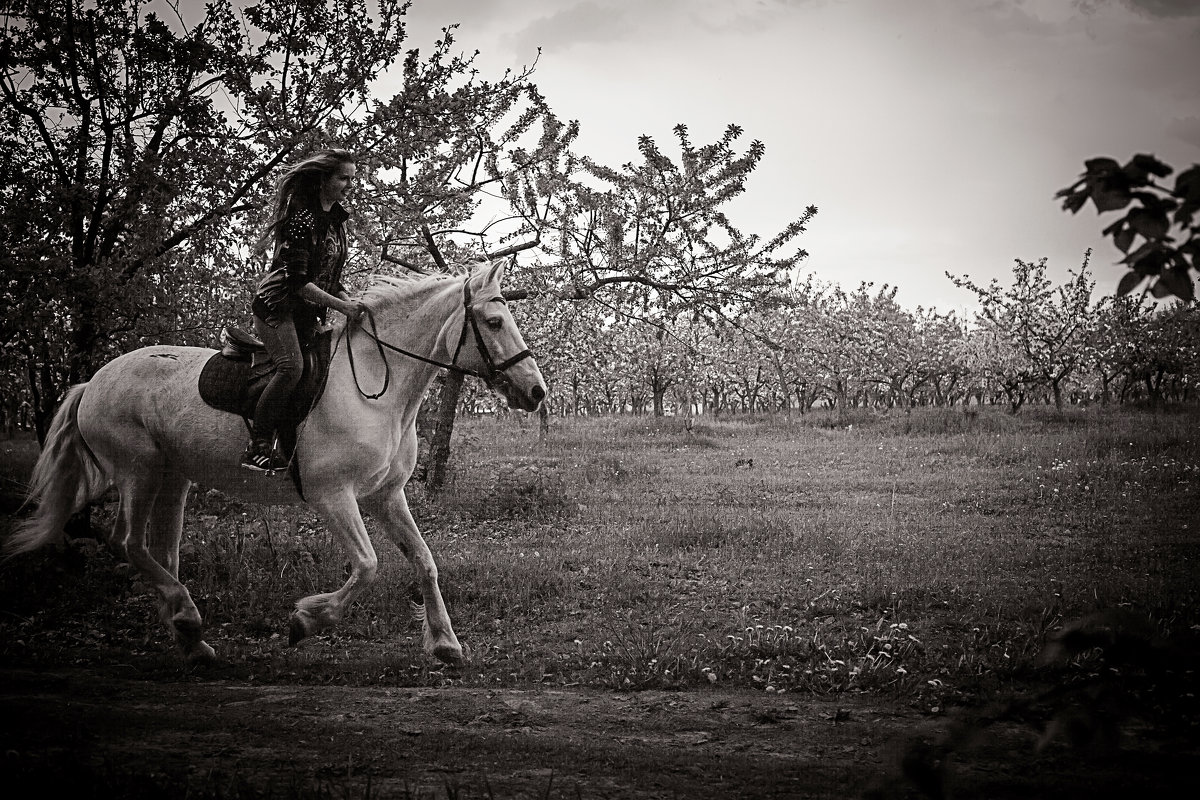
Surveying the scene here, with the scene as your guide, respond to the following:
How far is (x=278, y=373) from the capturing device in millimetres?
6500

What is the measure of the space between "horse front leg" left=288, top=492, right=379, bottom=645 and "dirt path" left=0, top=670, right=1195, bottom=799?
589 mm

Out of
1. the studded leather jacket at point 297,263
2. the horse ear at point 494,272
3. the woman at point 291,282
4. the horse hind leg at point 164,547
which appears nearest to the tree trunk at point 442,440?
the horse hind leg at point 164,547

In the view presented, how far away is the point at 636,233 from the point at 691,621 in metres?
7.68

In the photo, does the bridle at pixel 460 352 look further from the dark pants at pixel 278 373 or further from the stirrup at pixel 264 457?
the stirrup at pixel 264 457

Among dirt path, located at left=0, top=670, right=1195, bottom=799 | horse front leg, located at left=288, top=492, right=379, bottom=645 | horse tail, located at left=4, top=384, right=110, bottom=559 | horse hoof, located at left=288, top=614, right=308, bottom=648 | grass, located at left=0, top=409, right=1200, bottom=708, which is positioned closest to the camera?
dirt path, located at left=0, top=670, right=1195, bottom=799

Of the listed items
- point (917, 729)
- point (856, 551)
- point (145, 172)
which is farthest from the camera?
point (856, 551)

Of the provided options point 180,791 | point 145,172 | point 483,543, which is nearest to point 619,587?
point 483,543

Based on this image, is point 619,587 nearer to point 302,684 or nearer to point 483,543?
point 483,543

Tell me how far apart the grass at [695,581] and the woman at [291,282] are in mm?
1961

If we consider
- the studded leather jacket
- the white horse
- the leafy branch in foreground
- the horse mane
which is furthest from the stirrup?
the leafy branch in foreground

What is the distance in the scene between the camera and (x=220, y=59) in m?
9.62

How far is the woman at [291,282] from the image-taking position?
21.3 ft

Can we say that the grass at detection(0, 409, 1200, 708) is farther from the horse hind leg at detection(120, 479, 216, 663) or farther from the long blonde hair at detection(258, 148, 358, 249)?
the long blonde hair at detection(258, 148, 358, 249)

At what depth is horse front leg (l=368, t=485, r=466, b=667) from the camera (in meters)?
6.70
